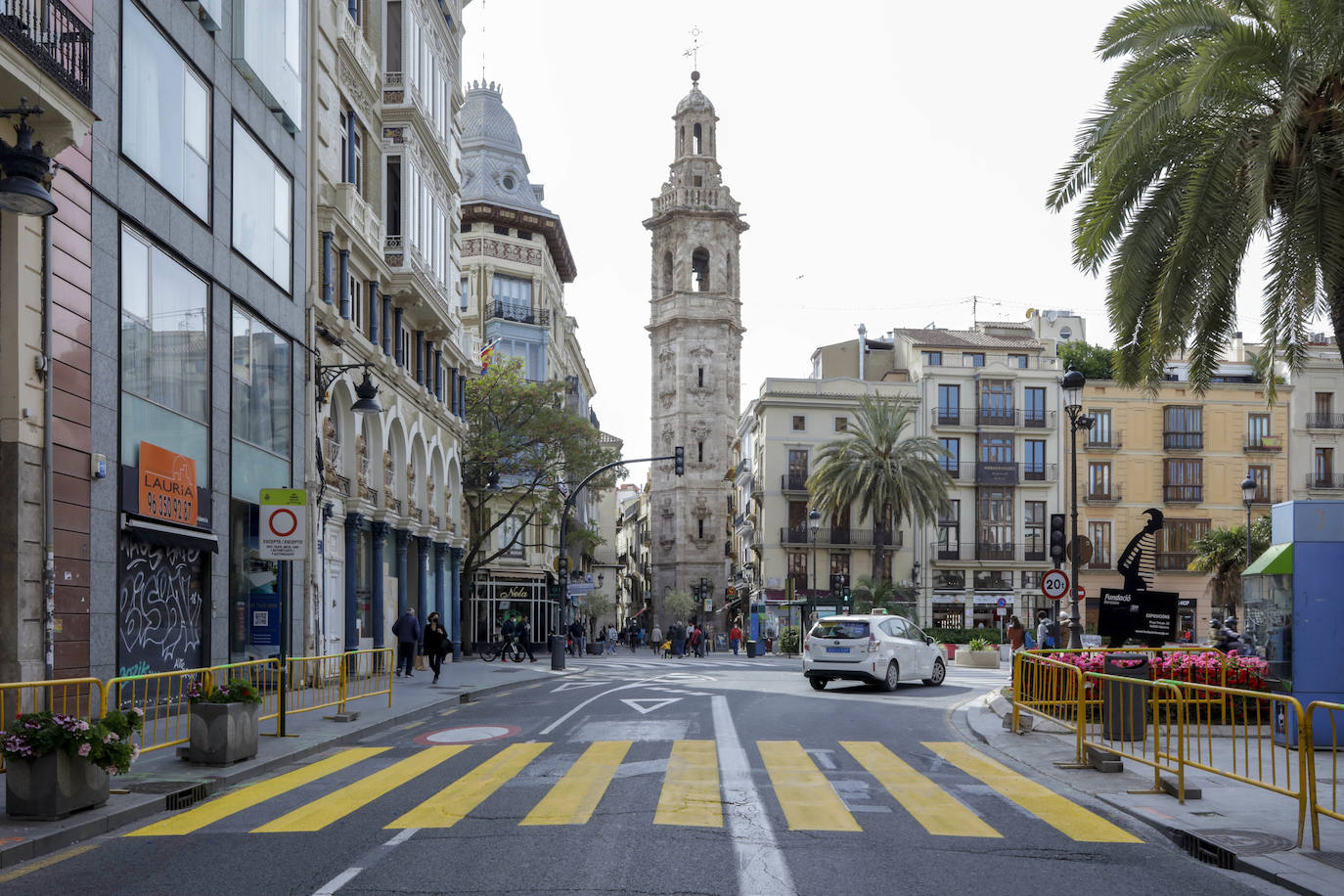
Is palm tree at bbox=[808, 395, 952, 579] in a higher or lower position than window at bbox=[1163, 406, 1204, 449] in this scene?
lower

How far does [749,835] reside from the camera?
9234 millimetres

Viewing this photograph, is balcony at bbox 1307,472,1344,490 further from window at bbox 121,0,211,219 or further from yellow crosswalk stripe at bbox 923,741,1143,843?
window at bbox 121,0,211,219

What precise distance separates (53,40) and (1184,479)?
225 ft

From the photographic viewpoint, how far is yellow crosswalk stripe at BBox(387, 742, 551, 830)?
9953mm

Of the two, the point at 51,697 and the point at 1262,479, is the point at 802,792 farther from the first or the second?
the point at 1262,479

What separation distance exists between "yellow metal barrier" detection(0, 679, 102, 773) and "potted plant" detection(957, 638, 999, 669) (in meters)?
33.4

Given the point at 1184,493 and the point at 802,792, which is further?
the point at 1184,493

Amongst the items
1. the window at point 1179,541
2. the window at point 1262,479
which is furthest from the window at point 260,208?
the window at point 1262,479

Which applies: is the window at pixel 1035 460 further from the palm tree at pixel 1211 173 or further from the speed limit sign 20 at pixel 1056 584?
the palm tree at pixel 1211 173

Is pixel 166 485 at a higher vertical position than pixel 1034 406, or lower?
lower

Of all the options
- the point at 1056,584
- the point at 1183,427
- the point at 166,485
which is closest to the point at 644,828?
the point at 166,485

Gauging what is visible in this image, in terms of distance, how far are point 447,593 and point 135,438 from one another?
25.5 m

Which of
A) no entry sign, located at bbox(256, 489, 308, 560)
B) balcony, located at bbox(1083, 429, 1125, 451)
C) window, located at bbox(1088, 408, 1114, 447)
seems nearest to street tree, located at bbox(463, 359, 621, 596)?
no entry sign, located at bbox(256, 489, 308, 560)

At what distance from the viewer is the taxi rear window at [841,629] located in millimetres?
25219
